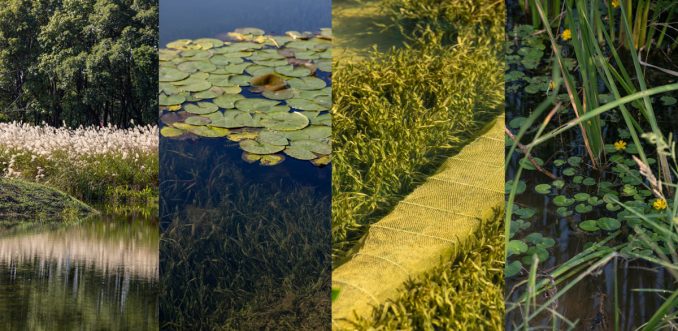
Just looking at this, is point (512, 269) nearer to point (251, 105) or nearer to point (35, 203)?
point (251, 105)

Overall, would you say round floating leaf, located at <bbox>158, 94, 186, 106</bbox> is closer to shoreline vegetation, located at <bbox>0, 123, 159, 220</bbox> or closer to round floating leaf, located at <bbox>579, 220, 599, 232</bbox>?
shoreline vegetation, located at <bbox>0, 123, 159, 220</bbox>

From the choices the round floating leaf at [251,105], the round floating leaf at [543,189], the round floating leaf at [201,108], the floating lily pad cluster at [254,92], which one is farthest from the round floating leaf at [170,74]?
the round floating leaf at [543,189]

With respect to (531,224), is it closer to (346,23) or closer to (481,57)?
(481,57)

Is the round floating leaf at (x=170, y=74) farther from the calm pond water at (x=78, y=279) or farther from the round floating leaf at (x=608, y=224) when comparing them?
the round floating leaf at (x=608, y=224)

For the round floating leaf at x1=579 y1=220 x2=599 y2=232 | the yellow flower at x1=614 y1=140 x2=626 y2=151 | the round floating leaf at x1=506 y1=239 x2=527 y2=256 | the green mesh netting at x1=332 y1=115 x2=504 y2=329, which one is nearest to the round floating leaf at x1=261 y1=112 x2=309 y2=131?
the green mesh netting at x1=332 y1=115 x2=504 y2=329

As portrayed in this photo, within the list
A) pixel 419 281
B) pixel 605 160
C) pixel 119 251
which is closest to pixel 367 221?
pixel 419 281
